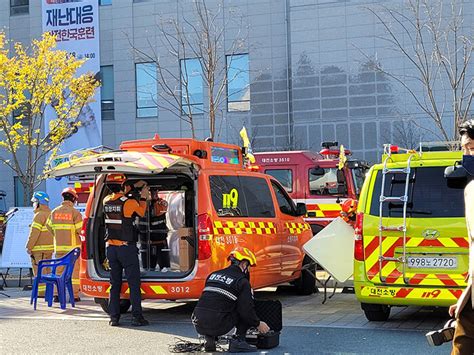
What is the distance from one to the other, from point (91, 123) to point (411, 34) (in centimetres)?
1046

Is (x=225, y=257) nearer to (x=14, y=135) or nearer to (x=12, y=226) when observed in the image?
(x=12, y=226)

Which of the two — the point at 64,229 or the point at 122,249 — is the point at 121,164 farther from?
the point at 64,229

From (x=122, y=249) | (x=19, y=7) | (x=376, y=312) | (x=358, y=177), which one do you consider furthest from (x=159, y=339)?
(x=19, y=7)

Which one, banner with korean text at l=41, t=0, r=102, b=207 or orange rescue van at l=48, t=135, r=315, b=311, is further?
banner with korean text at l=41, t=0, r=102, b=207

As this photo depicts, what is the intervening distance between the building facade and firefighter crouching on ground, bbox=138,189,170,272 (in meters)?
13.0

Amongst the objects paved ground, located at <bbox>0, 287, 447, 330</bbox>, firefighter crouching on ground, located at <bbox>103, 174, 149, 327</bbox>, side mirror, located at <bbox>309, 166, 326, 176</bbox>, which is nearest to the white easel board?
paved ground, located at <bbox>0, 287, 447, 330</bbox>

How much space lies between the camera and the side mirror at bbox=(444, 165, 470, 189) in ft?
23.3

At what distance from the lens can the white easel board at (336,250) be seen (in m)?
10.1

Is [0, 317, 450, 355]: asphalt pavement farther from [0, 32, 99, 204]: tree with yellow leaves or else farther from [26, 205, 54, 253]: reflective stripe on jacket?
[0, 32, 99, 204]: tree with yellow leaves

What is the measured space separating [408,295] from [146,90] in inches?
843

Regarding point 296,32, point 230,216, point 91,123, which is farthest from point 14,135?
point 296,32

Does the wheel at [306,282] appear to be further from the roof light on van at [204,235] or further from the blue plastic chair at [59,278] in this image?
the blue plastic chair at [59,278]

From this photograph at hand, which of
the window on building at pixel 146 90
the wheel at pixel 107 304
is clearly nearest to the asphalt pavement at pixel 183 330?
the wheel at pixel 107 304

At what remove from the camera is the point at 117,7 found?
29328 mm
